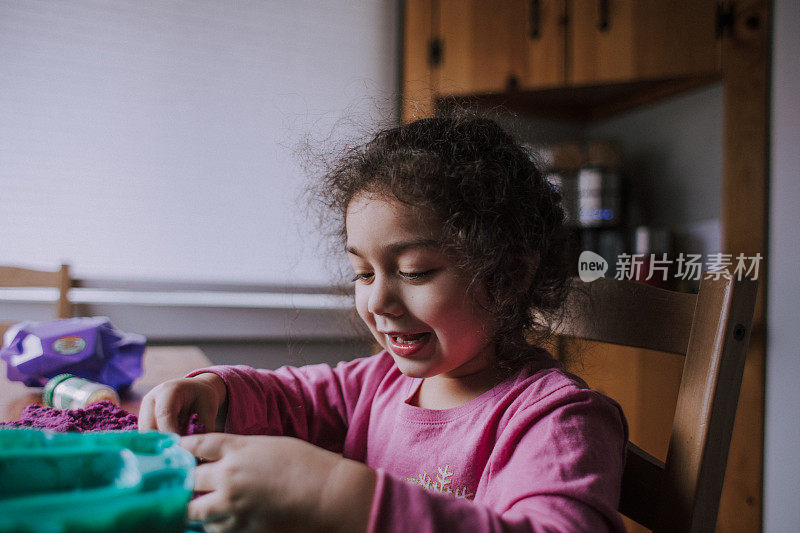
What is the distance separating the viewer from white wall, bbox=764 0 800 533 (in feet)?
4.30

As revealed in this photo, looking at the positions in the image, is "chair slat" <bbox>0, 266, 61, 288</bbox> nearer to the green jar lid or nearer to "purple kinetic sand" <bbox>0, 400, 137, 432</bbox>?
the green jar lid

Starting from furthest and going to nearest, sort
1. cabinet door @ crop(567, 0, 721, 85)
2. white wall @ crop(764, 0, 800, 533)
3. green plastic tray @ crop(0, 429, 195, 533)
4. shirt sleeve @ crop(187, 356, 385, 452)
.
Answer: cabinet door @ crop(567, 0, 721, 85)
white wall @ crop(764, 0, 800, 533)
shirt sleeve @ crop(187, 356, 385, 452)
green plastic tray @ crop(0, 429, 195, 533)

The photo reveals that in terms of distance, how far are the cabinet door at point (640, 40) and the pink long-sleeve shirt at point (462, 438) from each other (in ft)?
4.19

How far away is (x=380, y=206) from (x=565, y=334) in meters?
0.30

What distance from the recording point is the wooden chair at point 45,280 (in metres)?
1.34

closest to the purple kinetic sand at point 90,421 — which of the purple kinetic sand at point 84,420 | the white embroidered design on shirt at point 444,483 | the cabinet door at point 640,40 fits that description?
the purple kinetic sand at point 84,420

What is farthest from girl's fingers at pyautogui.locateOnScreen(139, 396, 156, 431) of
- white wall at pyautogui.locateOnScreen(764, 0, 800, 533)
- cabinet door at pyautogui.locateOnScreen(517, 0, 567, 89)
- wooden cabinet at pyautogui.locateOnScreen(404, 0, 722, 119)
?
cabinet door at pyautogui.locateOnScreen(517, 0, 567, 89)

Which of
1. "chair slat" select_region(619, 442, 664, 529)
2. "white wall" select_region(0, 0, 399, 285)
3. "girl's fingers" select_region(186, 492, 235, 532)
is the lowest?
"chair slat" select_region(619, 442, 664, 529)

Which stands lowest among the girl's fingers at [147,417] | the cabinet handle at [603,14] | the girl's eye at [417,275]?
the girl's fingers at [147,417]

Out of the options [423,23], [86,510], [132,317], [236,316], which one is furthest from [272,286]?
[86,510]

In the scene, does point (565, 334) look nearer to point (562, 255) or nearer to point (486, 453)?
point (562, 255)

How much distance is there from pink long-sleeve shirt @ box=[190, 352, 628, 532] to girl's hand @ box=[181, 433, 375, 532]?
0.02 meters

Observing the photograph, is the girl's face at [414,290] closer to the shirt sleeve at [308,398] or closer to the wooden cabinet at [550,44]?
the shirt sleeve at [308,398]

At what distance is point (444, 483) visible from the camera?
516 mm
